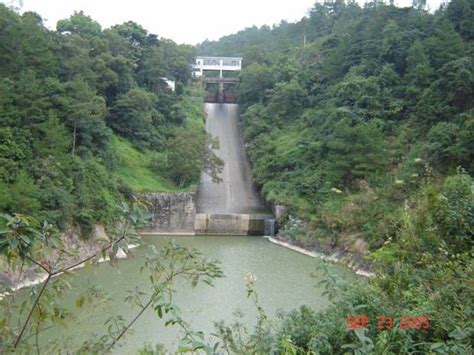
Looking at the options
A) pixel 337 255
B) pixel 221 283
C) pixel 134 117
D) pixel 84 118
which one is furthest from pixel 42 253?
pixel 134 117

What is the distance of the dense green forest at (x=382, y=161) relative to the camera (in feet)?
13.1

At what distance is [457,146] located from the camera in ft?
55.3

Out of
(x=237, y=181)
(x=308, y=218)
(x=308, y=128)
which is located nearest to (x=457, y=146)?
(x=308, y=218)

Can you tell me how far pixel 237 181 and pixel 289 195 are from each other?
5.20m

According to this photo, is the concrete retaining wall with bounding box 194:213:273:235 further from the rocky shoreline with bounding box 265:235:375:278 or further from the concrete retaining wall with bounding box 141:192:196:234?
the rocky shoreline with bounding box 265:235:375:278

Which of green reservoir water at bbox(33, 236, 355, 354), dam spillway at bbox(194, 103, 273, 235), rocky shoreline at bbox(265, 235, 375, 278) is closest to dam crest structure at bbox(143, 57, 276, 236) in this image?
dam spillway at bbox(194, 103, 273, 235)

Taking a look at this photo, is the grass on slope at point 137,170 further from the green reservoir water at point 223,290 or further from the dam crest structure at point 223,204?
the green reservoir water at point 223,290

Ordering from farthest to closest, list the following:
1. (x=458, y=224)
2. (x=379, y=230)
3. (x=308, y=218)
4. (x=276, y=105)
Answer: (x=276, y=105) → (x=308, y=218) → (x=379, y=230) → (x=458, y=224)

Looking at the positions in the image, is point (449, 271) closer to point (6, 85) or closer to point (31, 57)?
point (6, 85)

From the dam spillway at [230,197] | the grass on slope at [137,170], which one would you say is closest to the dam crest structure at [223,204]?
the dam spillway at [230,197]

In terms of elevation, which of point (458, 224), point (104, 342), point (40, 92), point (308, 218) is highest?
point (40, 92)

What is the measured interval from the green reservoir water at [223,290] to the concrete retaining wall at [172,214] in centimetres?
184

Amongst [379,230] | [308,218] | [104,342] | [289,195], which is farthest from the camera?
[289,195]

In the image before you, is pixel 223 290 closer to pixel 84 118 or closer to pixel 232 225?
pixel 232 225
